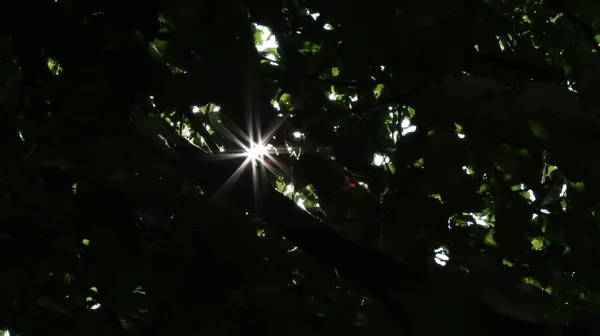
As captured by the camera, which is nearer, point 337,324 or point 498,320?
point 337,324

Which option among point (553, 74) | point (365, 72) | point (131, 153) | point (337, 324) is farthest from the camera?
point (365, 72)

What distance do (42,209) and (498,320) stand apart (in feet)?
4.48

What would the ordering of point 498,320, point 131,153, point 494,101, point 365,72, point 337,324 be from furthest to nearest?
point 365,72, point 498,320, point 337,324, point 131,153, point 494,101

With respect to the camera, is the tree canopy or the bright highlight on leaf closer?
the tree canopy

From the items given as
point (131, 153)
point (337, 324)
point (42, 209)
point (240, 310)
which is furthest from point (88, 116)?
point (337, 324)

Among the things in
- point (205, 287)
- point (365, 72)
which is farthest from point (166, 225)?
point (365, 72)

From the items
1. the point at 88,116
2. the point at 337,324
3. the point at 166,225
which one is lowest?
the point at 337,324

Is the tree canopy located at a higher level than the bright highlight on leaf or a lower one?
lower

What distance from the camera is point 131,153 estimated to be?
1.48 metres

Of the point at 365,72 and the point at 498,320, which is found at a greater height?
the point at 365,72

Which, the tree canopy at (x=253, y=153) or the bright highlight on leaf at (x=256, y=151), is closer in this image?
the tree canopy at (x=253, y=153)

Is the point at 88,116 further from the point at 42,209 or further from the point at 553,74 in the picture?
the point at 553,74

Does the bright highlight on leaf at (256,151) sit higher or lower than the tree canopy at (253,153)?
higher

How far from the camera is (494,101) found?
135 centimetres
